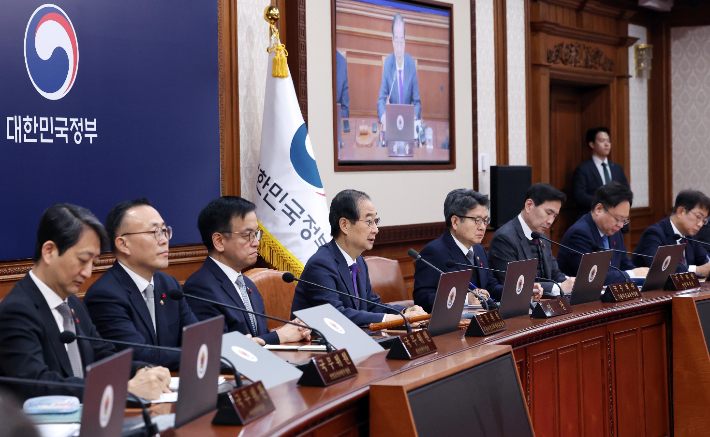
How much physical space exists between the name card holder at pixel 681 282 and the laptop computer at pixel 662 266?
0.15 feet

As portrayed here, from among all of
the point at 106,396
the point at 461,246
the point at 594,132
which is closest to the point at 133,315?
the point at 106,396

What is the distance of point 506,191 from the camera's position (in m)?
6.07

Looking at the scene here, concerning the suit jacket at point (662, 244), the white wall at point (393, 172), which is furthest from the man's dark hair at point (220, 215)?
the suit jacket at point (662, 244)

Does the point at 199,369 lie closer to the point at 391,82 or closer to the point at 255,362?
the point at 255,362

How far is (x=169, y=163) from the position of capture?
4.06 meters

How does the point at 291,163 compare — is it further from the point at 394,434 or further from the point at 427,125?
the point at 394,434

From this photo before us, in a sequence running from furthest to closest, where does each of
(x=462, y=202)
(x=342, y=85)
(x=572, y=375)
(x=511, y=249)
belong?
(x=342, y=85)
(x=511, y=249)
(x=462, y=202)
(x=572, y=375)

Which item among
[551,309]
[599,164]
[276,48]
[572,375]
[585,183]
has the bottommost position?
[572,375]

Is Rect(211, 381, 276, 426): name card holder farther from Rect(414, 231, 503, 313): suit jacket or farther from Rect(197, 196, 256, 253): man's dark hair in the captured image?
Rect(414, 231, 503, 313): suit jacket

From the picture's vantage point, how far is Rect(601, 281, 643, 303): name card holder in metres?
3.44

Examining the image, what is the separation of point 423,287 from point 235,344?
1839mm

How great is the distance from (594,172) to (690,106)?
1.82 meters

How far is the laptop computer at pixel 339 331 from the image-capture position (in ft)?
7.38

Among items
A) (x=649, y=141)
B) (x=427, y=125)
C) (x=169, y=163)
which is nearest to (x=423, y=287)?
(x=169, y=163)
